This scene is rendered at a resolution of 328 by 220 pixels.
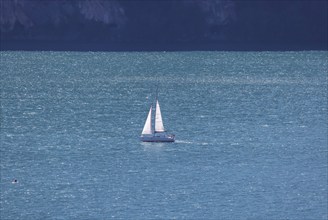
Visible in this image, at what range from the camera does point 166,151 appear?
112375 millimetres

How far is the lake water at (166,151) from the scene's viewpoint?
90.7 m

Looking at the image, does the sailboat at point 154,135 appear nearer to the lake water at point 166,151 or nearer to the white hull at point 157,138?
the white hull at point 157,138

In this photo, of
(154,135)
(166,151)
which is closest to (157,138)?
(154,135)

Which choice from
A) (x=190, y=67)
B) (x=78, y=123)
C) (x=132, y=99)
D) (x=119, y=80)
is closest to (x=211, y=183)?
(x=78, y=123)

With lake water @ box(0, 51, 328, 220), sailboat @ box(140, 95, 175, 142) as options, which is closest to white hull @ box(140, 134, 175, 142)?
sailboat @ box(140, 95, 175, 142)

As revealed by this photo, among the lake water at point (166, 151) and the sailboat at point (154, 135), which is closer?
the lake water at point (166, 151)

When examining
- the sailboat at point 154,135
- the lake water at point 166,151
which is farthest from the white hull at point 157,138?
the lake water at point 166,151

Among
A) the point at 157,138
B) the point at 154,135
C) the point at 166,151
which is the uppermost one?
the point at 154,135

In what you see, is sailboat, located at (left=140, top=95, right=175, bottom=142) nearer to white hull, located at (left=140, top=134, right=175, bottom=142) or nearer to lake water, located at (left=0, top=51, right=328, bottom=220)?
white hull, located at (left=140, top=134, right=175, bottom=142)

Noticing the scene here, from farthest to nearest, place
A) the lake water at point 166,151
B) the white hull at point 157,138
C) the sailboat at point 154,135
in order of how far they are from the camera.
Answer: the sailboat at point 154,135, the white hull at point 157,138, the lake water at point 166,151

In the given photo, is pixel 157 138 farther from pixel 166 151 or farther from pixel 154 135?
pixel 166 151

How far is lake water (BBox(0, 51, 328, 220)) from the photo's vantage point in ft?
298

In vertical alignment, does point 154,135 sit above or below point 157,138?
above

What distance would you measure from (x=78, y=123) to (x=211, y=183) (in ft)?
112
